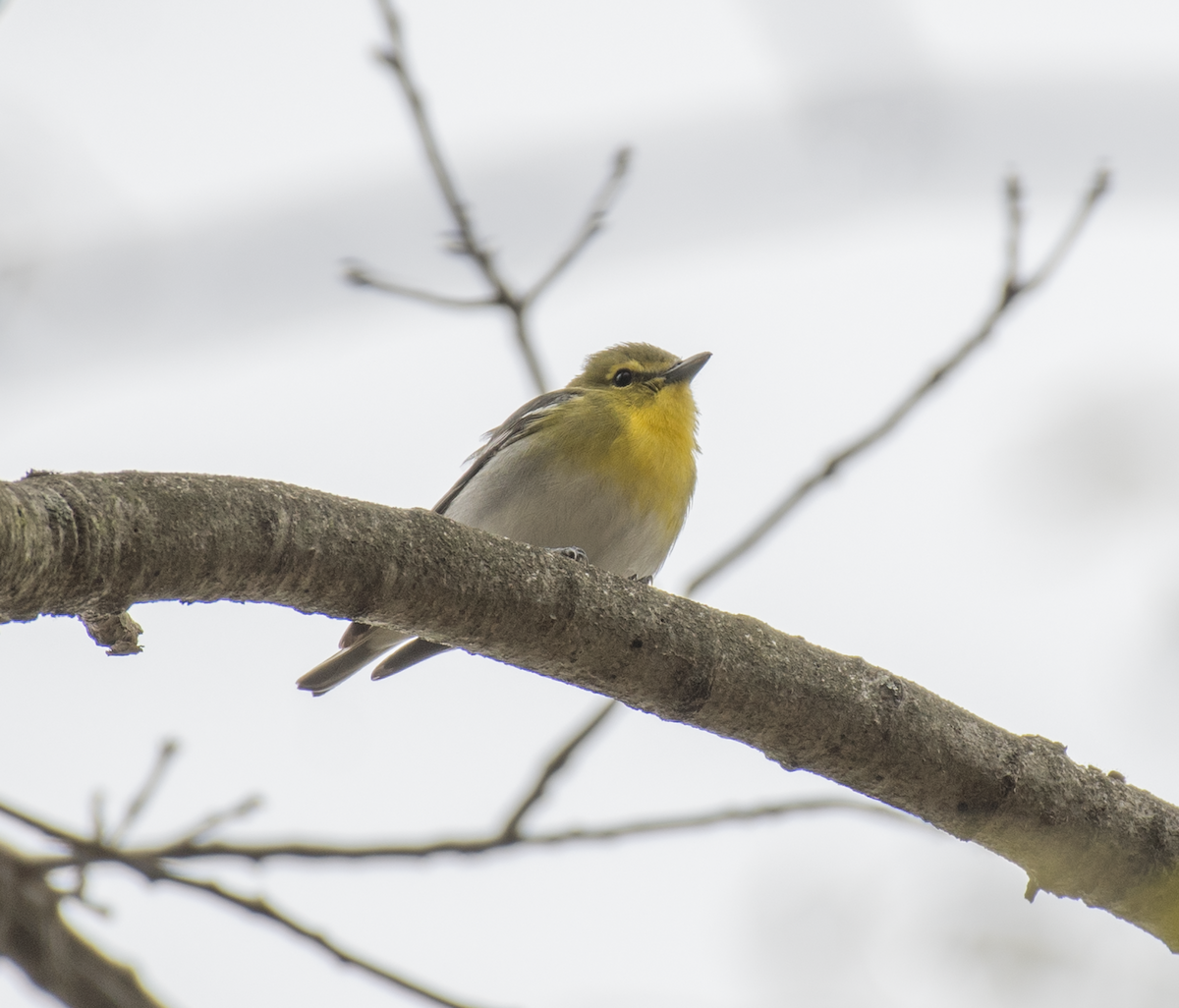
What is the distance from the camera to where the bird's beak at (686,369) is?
7203 millimetres

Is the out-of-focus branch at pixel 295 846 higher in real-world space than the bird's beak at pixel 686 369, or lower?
lower

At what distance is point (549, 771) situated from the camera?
13.5 feet

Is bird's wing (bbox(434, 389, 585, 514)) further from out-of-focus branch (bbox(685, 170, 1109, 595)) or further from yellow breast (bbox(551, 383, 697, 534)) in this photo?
out-of-focus branch (bbox(685, 170, 1109, 595))

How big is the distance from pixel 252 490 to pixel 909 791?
1939 millimetres

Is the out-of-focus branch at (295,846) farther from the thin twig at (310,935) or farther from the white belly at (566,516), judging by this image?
the white belly at (566,516)

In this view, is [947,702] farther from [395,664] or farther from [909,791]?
[395,664]

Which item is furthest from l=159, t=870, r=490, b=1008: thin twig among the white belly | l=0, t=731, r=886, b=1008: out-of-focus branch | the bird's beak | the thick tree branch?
the bird's beak

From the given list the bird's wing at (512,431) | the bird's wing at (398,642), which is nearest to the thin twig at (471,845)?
the bird's wing at (398,642)

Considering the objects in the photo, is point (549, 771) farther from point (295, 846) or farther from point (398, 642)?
point (398, 642)

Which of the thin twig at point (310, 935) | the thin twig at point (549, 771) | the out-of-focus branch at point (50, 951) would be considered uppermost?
the thin twig at point (549, 771)

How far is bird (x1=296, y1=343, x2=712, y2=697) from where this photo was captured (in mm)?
6062

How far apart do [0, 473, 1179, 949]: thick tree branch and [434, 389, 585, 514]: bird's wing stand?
3.47 m

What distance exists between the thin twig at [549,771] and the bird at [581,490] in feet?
5.81

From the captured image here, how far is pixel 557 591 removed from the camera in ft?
10.4
